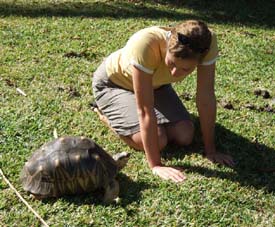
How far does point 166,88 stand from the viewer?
516 centimetres

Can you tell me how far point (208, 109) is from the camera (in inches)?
182

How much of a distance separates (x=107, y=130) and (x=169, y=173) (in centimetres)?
95

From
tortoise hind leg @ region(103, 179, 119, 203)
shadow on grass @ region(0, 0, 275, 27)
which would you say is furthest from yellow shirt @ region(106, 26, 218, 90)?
shadow on grass @ region(0, 0, 275, 27)

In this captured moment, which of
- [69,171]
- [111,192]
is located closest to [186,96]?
[111,192]

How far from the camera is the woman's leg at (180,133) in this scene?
4809 millimetres

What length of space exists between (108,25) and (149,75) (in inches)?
153

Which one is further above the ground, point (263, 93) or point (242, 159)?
point (263, 93)

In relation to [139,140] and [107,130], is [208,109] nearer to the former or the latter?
[139,140]

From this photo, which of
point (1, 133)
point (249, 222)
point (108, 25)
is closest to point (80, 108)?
point (1, 133)

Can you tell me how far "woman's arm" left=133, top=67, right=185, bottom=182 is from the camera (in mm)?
4320

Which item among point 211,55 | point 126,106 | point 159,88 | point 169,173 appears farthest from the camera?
point 159,88

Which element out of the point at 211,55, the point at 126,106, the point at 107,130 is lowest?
the point at 107,130

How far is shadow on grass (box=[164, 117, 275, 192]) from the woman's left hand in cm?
5

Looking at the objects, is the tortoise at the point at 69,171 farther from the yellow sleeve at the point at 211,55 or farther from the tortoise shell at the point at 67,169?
the yellow sleeve at the point at 211,55
